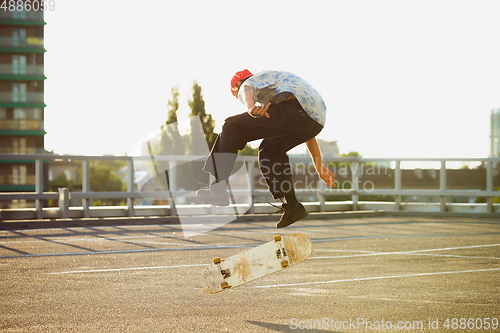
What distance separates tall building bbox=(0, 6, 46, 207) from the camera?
5047cm

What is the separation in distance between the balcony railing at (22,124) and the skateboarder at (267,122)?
173 ft

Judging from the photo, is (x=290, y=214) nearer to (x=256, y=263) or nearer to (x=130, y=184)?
(x=256, y=263)

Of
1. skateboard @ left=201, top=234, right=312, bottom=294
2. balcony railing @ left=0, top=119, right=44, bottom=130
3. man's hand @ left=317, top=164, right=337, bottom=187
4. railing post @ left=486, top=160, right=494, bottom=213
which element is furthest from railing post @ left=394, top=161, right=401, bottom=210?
balcony railing @ left=0, top=119, right=44, bottom=130

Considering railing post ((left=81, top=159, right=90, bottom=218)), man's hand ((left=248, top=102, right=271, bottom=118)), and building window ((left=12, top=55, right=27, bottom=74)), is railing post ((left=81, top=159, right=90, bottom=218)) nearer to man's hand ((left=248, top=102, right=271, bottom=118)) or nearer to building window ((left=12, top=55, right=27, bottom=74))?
man's hand ((left=248, top=102, right=271, bottom=118))

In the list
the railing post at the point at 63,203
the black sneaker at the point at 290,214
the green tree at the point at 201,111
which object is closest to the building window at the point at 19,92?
the green tree at the point at 201,111

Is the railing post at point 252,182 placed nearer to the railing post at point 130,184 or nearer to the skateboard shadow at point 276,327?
the railing post at point 130,184

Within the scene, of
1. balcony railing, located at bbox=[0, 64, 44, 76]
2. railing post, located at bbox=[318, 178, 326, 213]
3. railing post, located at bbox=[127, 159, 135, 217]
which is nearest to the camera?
railing post, located at bbox=[127, 159, 135, 217]

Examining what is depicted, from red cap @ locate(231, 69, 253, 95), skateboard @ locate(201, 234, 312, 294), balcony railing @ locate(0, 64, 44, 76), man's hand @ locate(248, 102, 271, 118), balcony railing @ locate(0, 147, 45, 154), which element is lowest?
skateboard @ locate(201, 234, 312, 294)

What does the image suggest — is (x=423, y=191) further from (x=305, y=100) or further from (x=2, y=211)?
(x=305, y=100)

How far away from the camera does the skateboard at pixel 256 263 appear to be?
4805 mm

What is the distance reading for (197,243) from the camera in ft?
30.0

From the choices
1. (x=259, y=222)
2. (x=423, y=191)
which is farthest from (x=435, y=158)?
(x=259, y=222)

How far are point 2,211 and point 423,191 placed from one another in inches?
447

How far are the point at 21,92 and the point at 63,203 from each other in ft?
143
